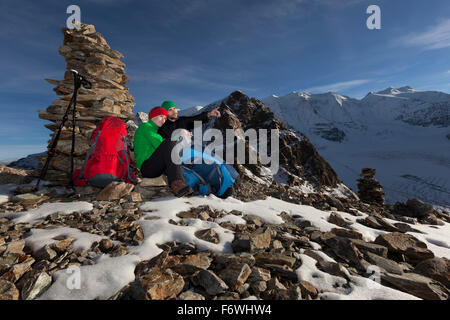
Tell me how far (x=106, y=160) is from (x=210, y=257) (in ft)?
12.5

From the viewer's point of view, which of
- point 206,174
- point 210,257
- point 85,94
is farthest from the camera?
point 85,94

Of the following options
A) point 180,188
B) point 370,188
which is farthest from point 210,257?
point 370,188

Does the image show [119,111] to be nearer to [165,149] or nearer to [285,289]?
[165,149]

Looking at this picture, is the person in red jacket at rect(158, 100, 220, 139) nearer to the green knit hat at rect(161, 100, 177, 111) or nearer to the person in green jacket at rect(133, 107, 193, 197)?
the green knit hat at rect(161, 100, 177, 111)

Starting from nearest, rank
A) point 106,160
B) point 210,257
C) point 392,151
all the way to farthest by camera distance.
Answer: point 210,257 → point 106,160 → point 392,151

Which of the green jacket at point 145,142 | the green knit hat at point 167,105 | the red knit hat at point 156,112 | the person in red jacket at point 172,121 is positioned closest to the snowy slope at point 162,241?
the green jacket at point 145,142

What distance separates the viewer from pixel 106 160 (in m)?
4.88

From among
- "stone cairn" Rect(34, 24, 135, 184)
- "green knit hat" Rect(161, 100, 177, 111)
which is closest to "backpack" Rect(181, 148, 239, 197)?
"green knit hat" Rect(161, 100, 177, 111)

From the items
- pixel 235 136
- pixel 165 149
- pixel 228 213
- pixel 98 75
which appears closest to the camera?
pixel 228 213

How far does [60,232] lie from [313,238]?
3873 millimetres

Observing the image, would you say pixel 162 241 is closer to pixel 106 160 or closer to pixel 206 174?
pixel 206 174

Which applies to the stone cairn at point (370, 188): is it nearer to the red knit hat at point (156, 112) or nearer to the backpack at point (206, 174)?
the backpack at point (206, 174)
